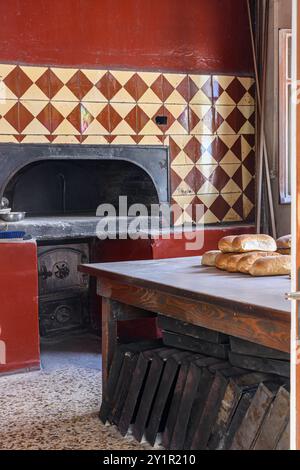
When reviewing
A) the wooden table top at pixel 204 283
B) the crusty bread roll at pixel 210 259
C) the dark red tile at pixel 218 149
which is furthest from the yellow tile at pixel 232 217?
the crusty bread roll at pixel 210 259

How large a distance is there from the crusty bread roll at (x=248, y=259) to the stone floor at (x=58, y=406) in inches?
36.8

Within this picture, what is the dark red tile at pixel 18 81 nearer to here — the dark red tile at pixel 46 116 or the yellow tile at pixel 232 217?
the dark red tile at pixel 46 116

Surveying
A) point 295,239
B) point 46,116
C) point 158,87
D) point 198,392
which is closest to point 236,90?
point 158,87

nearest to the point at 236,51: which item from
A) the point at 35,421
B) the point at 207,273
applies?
the point at 207,273

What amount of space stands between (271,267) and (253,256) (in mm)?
143

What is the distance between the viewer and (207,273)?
306cm

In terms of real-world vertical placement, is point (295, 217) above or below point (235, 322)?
above

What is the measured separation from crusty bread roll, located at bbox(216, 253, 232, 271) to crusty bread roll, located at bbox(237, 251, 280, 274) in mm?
92

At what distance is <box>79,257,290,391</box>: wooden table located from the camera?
2299mm

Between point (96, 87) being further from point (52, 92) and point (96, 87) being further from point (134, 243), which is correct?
point (134, 243)

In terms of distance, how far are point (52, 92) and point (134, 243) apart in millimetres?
1247

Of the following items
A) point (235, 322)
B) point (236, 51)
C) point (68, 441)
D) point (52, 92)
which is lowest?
point (68, 441)

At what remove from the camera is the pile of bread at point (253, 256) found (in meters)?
2.93

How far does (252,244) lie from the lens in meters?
3.17
